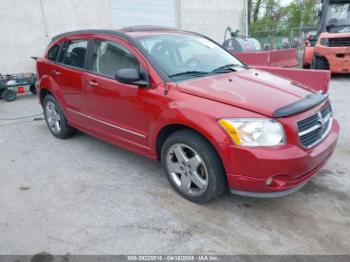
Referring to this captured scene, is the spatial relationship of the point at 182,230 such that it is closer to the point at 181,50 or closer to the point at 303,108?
the point at 303,108

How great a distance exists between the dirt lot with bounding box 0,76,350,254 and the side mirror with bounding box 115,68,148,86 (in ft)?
3.91

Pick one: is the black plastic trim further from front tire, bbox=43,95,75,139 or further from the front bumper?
front tire, bbox=43,95,75,139

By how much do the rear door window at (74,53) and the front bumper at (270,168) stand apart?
2.68 metres

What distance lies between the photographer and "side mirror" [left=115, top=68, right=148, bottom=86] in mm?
3342

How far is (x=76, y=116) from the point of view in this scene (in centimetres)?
463

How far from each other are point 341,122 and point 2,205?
5429 mm

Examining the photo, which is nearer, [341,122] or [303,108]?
[303,108]

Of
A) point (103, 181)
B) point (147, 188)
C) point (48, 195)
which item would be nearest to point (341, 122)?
point (147, 188)

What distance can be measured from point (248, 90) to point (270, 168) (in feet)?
2.75

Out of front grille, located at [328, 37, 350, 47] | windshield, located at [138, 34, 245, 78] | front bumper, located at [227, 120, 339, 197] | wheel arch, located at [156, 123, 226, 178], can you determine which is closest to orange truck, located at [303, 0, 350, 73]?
front grille, located at [328, 37, 350, 47]

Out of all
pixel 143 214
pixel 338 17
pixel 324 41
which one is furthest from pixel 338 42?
pixel 143 214

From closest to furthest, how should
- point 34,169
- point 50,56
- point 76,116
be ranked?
point 34,169 < point 76,116 < point 50,56

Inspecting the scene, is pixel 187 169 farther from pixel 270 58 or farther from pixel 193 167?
pixel 270 58

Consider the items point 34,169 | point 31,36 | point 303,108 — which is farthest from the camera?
point 31,36
